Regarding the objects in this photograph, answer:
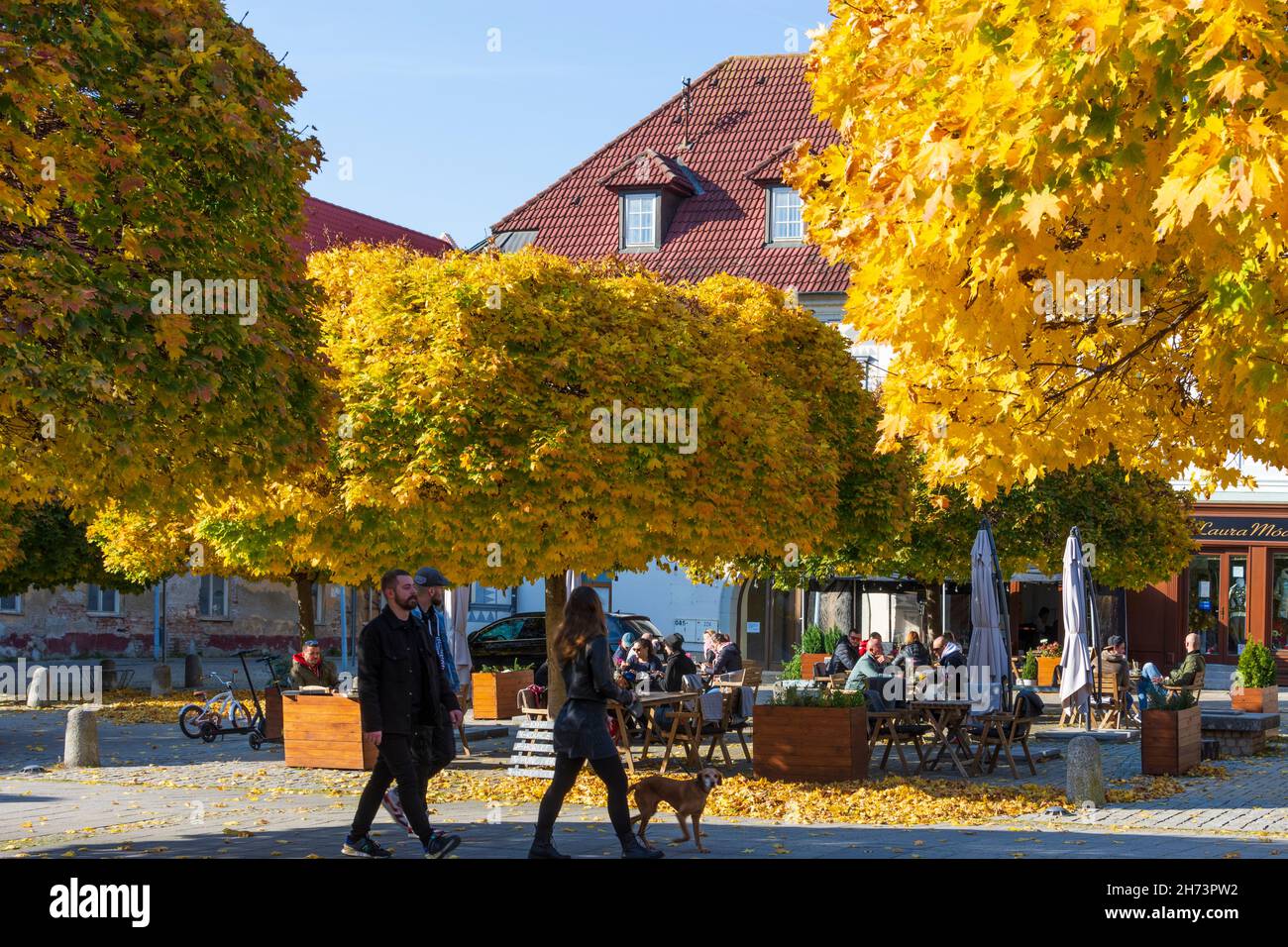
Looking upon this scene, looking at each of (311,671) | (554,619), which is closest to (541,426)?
(554,619)

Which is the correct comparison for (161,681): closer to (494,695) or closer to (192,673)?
(192,673)

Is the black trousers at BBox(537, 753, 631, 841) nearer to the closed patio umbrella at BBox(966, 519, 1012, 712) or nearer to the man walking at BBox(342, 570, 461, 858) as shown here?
the man walking at BBox(342, 570, 461, 858)

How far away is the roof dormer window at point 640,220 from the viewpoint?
4116 centimetres

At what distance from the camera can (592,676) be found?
Answer: 976 cm

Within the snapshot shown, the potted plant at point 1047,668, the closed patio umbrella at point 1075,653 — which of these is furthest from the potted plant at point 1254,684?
the potted plant at point 1047,668

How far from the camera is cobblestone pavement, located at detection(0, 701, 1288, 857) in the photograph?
11.0 metres

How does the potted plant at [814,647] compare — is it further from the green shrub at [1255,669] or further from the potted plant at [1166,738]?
the potted plant at [1166,738]

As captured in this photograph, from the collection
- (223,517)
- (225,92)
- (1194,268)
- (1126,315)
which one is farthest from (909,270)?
(223,517)

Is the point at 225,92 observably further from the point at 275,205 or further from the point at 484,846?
the point at 484,846

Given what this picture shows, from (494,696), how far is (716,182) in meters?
20.9

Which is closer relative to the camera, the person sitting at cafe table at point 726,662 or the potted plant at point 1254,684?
the potted plant at point 1254,684

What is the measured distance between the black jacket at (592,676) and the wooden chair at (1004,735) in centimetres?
757

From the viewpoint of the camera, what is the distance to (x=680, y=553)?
16.2 m

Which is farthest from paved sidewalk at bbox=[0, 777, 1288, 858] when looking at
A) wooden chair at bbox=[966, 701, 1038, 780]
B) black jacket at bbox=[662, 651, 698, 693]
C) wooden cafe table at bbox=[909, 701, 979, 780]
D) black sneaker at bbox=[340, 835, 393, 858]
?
black jacket at bbox=[662, 651, 698, 693]
